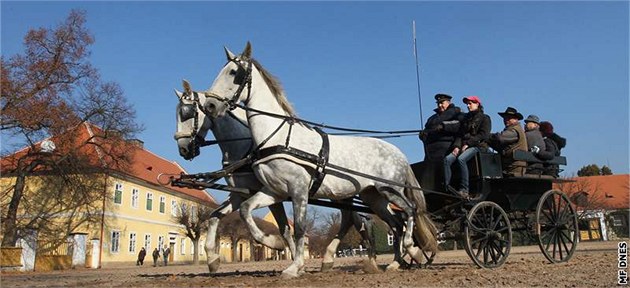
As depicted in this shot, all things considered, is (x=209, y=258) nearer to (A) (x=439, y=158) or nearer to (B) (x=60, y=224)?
(A) (x=439, y=158)

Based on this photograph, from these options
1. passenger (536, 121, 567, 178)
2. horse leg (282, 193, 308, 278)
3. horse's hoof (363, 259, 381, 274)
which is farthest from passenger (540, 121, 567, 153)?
horse leg (282, 193, 308, 278)

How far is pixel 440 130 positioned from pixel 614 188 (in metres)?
63.8

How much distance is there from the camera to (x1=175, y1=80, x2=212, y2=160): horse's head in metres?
7.81

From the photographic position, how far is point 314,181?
24.6 ft

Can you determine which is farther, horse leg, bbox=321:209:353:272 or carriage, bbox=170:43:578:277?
horse leg, bbox=321:209:353:272

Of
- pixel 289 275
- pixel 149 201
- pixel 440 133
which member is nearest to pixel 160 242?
pixel 149 201

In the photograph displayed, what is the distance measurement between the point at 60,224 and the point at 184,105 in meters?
32.5

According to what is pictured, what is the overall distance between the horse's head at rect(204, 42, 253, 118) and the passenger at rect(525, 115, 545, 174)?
5179 mm

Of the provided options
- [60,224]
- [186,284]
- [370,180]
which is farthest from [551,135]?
[60,224]

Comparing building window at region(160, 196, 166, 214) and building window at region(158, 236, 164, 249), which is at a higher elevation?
building window at region(160, 196, 166, 214)

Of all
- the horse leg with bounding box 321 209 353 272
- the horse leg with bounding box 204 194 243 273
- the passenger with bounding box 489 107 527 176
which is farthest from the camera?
the passenger with bounding box 489 107 527 176

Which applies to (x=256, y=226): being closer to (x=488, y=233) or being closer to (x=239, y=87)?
(x=239, y=87)

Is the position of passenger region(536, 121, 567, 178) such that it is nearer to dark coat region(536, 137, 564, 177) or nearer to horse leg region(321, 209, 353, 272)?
dark coat region(536, 137, 564, 177)

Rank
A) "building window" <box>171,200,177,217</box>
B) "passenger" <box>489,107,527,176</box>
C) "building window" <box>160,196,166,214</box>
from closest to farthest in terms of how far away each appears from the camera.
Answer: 1. "passenger" <box>489,107,527,176</box>
2. "building window" <box>160,196,166,214</box>
3. "building window" <box>171,200,177,217</box>
